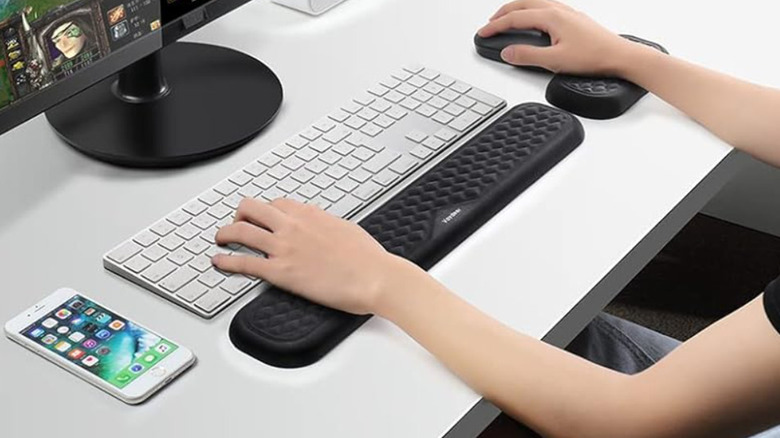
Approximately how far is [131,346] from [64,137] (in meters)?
0.32

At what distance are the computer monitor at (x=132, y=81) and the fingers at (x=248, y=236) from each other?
145mm

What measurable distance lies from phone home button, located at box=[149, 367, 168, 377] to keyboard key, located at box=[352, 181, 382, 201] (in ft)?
0.91

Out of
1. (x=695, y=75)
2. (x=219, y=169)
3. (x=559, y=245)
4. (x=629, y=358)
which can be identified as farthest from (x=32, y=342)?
(x=695, y=75)

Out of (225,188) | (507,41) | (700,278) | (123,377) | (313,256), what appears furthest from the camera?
(700,278)

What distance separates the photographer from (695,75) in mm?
1243

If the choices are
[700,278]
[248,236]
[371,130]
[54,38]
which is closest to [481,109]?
Answer: [371,130]

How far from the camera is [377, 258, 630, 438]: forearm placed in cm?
92

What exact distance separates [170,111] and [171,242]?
0.22 metres

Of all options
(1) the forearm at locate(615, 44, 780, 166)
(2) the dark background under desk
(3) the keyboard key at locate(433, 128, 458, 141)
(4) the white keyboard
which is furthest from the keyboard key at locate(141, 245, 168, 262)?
(2) the dark background under desk

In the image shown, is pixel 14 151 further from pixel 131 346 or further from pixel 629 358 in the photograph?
pixel 629 358

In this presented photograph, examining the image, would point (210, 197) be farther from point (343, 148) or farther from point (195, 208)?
point (343, 148)

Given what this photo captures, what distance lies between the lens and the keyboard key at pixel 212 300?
37.8 inches

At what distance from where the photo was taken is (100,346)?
92 centimetres

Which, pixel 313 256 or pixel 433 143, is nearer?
pixel 313 256
